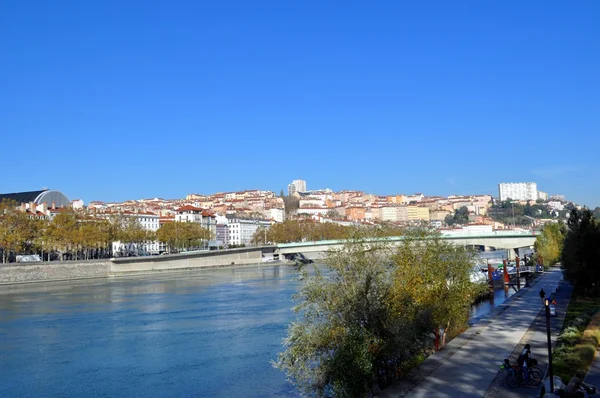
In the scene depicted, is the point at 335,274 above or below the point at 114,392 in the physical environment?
above

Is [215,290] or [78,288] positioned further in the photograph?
[78,288]

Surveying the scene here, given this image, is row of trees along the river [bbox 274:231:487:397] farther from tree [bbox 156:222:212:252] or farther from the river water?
tree [bbox 156:222:212:252]

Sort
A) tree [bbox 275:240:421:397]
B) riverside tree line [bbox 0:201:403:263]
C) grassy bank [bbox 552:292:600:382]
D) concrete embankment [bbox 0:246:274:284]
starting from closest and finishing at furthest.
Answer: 1. tree [bbox 275:240:421:397]
2. grassy bank [bbox 552:292:600:382]
3. concrete embankment [bbox 0:246:274:284]
4. riverside tree line [bbox 0:201:403:263]

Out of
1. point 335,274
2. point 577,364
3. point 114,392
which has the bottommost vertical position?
point 114,392

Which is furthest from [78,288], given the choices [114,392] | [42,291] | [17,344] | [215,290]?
[114,392]

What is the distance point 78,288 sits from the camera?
161 ft

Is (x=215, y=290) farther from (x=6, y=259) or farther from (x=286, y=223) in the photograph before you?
(x=286, y=223)

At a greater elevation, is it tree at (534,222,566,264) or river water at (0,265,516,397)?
tree at (534,222,566,264)

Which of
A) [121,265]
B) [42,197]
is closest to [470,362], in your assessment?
[121,265]

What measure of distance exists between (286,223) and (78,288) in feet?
202

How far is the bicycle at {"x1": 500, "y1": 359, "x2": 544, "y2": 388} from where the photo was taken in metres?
12.3

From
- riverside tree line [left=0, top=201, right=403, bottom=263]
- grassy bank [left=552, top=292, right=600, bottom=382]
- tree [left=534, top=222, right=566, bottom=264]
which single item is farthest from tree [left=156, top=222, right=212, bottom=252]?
grassy bank [left=552, top=292, right=600, bottom=382]

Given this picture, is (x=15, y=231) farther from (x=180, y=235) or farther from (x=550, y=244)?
(x=550, y=244)

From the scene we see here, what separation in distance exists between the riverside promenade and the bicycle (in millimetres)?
277
